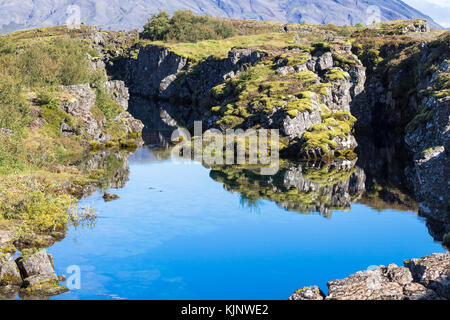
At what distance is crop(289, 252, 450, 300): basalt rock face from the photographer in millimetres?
20797

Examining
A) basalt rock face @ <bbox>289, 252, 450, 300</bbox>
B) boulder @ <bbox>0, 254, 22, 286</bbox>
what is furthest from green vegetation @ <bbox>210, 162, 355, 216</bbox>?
boulder @ <bbox>0, 254, 22, 286</bbox>

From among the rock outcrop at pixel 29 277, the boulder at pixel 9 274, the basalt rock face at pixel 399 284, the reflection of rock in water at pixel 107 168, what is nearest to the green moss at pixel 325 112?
the reflection of rock in water at pixel 107 168

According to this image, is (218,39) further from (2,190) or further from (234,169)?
(2,190)

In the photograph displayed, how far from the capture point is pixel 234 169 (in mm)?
58250

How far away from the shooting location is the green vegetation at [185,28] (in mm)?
159875

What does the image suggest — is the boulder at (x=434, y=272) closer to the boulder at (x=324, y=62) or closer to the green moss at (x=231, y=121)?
the green moss at (x=231, y=121)

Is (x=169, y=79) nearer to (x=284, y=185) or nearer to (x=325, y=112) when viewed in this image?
(x=325, y=112)

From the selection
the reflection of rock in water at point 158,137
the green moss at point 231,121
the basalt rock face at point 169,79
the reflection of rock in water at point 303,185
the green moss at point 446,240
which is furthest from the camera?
the basalt rock face at point 169,79

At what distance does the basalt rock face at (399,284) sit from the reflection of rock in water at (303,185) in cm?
1901

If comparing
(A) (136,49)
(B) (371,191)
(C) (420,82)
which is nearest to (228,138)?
(B) (371,191)

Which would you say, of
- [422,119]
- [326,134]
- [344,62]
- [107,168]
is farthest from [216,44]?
[107,168]

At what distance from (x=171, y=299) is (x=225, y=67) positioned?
91.6 m

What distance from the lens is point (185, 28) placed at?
161 meters

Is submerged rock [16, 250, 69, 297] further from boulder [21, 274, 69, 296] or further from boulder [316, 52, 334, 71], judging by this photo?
boulder [316, 52, 334, 71]
